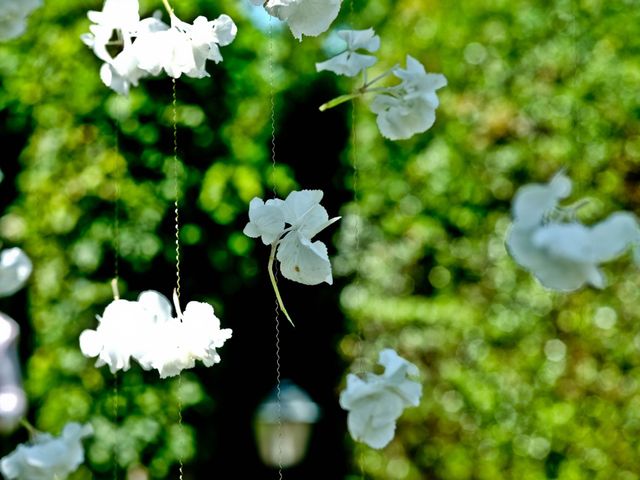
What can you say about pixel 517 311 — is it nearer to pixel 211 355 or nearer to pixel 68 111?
pixel 68 111

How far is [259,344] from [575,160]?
1014mm

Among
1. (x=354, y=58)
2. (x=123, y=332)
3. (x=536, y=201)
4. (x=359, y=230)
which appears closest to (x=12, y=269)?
(x=123, y=332)

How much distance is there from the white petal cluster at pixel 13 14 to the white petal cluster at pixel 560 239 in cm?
61

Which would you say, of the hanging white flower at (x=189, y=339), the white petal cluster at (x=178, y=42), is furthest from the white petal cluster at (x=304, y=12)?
the hanging white flower at (x=189, y=339)

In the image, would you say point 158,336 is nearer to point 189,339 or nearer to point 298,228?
point 189,339

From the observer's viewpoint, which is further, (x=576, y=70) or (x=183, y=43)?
(x=576, y=70)

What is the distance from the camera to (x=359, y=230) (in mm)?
2674

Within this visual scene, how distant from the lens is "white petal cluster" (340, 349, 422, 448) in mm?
1176

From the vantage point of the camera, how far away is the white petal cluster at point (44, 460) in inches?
48.6

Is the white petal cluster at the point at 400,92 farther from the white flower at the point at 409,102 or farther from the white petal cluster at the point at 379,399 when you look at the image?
the white petal cluster at the point at 379,399

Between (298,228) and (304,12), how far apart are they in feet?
0.85

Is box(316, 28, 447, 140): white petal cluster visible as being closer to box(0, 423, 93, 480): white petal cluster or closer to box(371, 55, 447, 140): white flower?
box(371, 55, 447, 140): white flower

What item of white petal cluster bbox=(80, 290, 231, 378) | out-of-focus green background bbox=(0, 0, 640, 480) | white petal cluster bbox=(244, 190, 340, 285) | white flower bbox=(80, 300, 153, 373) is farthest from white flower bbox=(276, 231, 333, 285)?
out-of-focus green background bbox=(0, 0, 640, 480)

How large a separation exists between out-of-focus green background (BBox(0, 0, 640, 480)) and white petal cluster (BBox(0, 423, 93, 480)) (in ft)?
4.24
